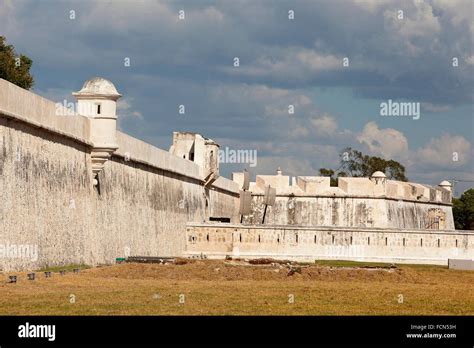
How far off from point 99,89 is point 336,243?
26.3 m

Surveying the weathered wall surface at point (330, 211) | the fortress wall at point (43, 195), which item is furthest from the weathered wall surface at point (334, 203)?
the fortress wall at point (43, 195)

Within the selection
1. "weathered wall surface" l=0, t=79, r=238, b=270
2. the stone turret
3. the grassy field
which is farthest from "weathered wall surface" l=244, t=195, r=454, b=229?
the grassy field

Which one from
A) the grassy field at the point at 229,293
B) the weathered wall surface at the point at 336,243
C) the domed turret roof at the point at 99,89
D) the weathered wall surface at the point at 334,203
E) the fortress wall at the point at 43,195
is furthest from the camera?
the weathered wall surface at the point at 334,203

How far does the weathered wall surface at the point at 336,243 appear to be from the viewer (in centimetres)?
5844

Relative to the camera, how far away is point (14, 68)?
228ft

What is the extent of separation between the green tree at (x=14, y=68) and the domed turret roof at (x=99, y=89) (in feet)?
100

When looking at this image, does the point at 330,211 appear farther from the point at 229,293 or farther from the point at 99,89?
the point at 229,293

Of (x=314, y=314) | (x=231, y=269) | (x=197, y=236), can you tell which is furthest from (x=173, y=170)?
(x=314, y=314)

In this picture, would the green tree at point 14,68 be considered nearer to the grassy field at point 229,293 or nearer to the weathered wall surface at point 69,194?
the weathered wall surface at point 69,194

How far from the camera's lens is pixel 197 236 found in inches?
2285

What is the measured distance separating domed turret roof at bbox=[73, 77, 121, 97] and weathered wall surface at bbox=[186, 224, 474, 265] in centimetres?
2158

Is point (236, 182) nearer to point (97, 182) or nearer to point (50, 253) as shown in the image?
point (97, 182)

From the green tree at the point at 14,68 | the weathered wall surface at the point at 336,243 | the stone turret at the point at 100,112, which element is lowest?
the weathered wall surface at the point at 336,243

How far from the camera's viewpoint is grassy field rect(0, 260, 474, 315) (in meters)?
19.3
